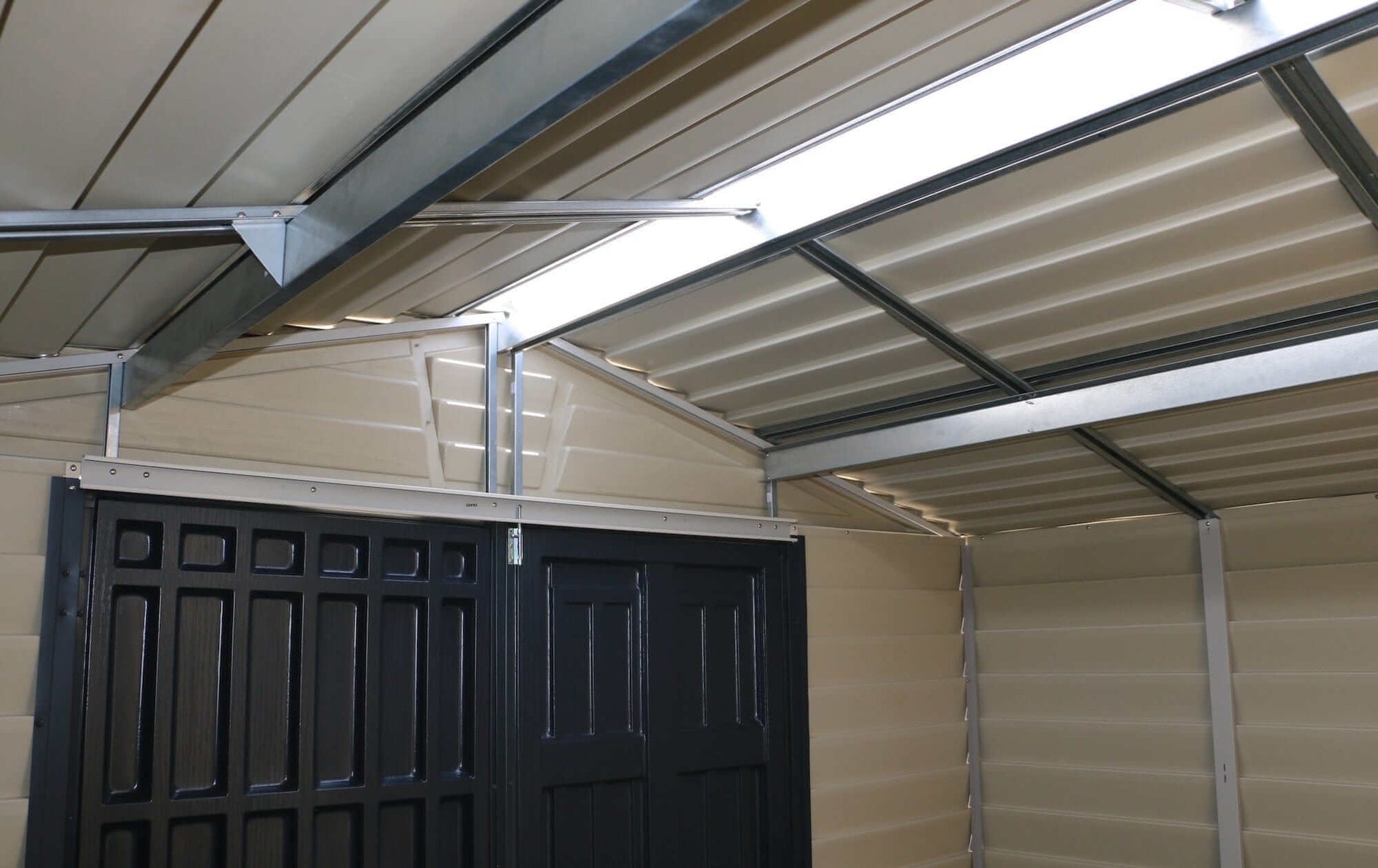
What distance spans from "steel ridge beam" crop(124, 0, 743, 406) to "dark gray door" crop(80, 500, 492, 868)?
3.15 ft

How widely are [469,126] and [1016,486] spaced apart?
425 cm

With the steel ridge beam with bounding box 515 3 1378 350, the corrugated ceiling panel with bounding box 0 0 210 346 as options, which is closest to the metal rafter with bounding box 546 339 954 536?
the steel ridge beam with bounding box 515 3 1378 350

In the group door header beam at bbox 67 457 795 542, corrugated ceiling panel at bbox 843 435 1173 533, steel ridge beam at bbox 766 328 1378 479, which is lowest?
door header beam at bbox 67 457 795 542

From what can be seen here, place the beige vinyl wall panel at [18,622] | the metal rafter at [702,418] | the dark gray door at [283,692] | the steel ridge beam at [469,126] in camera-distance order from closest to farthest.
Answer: the steel ridge beam at [469,126]
the beige vinyl wall panel at [18,622]
the dark gray door at [283,692]
the metal rafter at [702,418]

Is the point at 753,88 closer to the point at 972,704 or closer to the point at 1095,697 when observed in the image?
the point at 1095,697

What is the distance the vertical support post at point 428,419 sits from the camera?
15.1ft

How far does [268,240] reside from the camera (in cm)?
296

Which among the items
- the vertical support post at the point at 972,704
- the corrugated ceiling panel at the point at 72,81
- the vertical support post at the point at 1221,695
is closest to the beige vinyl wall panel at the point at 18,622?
the corrugated ceiling panel at the point at 72,81

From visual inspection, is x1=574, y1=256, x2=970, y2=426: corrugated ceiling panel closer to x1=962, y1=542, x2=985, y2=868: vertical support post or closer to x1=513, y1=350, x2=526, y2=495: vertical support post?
x1=513, y1=350, x2=526, y2=495: vertical support post

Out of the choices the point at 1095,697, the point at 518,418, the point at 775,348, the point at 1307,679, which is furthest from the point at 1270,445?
the point at 518,418

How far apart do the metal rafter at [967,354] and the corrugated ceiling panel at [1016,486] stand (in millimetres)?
128

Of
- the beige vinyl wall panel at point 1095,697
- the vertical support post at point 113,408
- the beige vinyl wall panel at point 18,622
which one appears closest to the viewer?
the beige vinyl wall panel at point 18,622

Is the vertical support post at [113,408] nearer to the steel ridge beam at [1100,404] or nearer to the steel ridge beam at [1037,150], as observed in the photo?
the steel ridge beam at [1037,150]

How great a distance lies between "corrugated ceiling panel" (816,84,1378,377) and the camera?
3135 mm
